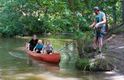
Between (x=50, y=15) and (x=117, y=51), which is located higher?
(x=50, y=15)

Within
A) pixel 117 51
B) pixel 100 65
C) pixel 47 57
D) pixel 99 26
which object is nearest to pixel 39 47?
pixel 47 57

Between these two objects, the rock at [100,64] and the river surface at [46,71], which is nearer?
the river surface at [46,71]

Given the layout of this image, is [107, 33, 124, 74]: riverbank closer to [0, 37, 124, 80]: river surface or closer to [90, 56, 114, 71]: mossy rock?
[90, 56, 114, 71]: mossy rock

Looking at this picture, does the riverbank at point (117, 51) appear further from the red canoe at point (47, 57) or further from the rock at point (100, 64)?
the red canoe at point (47, 57)

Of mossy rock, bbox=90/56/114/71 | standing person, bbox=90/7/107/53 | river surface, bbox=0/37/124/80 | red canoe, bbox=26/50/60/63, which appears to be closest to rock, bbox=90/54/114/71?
mossy rock, bbox=90/56/114/71

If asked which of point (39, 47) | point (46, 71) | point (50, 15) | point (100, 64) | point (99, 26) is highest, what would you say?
point (50, 15)

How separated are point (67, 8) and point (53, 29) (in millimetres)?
1146

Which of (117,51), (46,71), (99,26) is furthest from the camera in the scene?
(117,51)

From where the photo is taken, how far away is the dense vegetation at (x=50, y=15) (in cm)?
1587

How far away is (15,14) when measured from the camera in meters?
35.8

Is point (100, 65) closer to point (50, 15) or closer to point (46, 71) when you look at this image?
point (46, 71)

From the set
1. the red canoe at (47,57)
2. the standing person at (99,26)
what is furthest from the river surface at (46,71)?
the standing person at (99,26)

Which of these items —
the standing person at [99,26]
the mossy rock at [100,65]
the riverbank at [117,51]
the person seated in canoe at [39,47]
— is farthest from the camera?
the person seated in canoe at [39,47]

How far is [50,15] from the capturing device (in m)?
17.6
